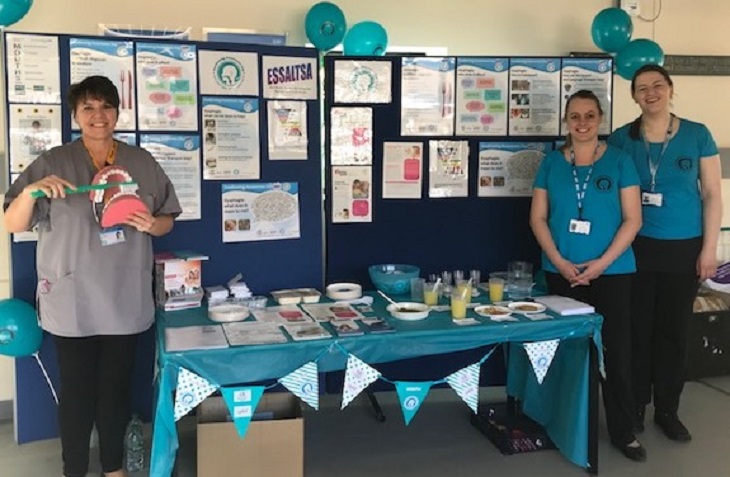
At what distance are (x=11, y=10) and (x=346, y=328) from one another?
1.88 metres

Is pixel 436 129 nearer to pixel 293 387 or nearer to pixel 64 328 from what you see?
pixel 293 387

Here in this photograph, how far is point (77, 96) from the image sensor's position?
7.82 feet

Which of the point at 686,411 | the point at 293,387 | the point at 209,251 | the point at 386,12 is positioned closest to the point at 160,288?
the point at 209,251

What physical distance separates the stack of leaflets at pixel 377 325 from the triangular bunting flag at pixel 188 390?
0.59 metres

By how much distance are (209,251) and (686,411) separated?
2518mm

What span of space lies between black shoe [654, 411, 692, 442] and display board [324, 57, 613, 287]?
92cm

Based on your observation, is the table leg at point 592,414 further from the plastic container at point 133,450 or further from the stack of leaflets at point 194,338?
the plastic container at point 133,450

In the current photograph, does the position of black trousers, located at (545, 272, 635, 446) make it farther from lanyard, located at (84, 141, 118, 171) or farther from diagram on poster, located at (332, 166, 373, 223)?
lanyard, located at (84, 141, 118, 171)

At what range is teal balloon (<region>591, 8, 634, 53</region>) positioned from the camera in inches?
151

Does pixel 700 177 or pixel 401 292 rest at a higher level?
pixel 700 177

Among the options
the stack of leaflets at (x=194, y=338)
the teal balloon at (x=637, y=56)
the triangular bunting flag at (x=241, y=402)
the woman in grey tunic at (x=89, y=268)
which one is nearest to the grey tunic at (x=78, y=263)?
the woman in grey tunic at (x=89, y=268)

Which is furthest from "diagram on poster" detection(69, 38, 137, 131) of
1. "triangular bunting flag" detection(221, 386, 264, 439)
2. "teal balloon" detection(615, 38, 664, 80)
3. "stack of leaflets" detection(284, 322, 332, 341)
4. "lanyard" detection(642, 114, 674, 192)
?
"teal balloon" detection(615, 38, 664, 80)

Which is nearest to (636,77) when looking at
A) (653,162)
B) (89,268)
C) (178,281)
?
(653,162)

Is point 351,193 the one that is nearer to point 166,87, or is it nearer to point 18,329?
point 166,87
